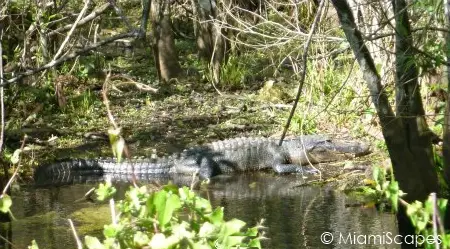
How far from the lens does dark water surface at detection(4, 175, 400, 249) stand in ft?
17.2

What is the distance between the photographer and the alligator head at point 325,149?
27.0 feet

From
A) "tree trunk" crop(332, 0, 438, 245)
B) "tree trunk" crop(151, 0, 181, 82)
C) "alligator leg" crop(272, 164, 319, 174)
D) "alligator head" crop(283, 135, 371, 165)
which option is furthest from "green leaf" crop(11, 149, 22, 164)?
"tree trunk" crop(151, 0, 181, 82)

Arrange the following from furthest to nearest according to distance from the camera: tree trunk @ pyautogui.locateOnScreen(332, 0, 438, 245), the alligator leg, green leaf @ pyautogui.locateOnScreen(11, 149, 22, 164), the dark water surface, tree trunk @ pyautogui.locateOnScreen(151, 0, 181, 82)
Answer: tree trunk @ pyautogui.locateOnScreen(151, 0, 181, 82) → the alligator leg → the dark water surface → tree trunk @ pyautogui.locateOnScreen(332, 0, 438, 245) → green leaf @ pyautogui.locateOnScreen(11, 149, 22, 164)

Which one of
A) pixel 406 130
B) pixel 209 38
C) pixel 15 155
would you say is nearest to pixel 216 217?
pixel 15 155

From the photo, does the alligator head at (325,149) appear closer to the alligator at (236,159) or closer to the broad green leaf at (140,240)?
the alligator at (236,159)

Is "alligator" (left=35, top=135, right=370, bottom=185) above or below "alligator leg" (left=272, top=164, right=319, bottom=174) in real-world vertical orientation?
above

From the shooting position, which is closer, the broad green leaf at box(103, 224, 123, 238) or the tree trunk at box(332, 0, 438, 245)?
the broad green leaf at box(103, 224, 123, 238)

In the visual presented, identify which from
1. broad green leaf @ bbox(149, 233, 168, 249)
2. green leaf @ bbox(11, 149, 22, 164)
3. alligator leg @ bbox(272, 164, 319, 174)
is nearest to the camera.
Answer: broad green leaf @ bbox(149, 233, 168, 249)

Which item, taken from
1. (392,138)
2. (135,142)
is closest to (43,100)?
(135,142)

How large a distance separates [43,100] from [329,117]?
3825mm

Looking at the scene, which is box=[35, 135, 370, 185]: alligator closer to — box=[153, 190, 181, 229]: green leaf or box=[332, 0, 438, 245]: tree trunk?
box=[332, 0, 438, 245]: tree trunk

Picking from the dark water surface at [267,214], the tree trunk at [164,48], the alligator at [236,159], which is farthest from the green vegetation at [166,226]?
the tree trunk at [164,48]

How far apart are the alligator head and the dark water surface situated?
873 millimetres

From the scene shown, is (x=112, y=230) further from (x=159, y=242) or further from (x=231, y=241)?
(x=231, y=241)
